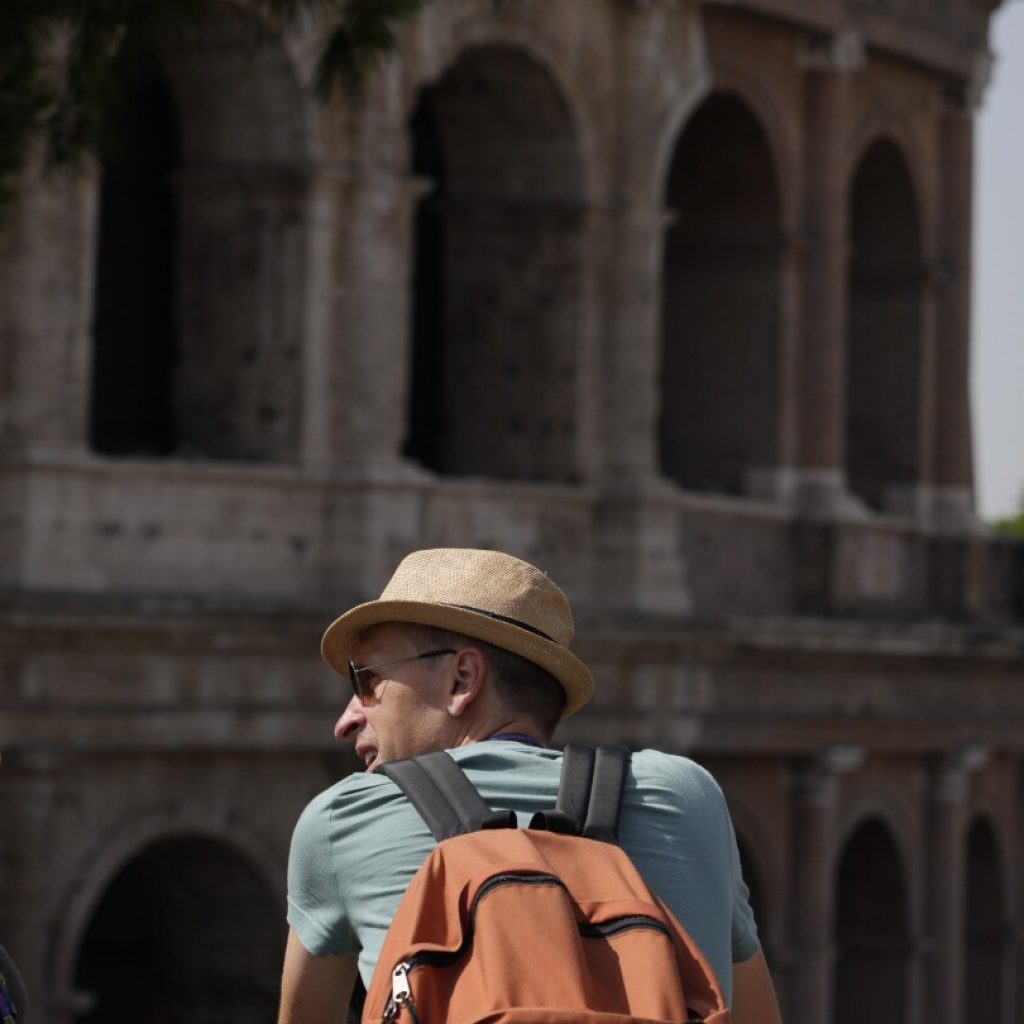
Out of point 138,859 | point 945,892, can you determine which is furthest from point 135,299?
point 945,892

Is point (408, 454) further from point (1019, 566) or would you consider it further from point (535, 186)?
point (1019, 566)

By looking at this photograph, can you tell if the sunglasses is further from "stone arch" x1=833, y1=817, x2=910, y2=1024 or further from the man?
"stone arch" x1=833, y1=817, x2=910, y2=1024

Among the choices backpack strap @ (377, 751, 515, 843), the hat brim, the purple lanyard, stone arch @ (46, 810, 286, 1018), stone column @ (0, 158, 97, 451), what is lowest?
stone arch @ (46, 810, 286, 1018)

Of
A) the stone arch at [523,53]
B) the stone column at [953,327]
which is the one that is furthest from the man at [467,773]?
the stone column at [953,327]

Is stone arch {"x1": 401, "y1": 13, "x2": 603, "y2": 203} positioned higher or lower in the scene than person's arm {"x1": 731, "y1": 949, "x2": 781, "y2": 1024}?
higher

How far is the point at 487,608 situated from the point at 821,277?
60.7 feet

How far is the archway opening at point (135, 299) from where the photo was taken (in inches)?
731

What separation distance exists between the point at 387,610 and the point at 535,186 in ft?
52.7

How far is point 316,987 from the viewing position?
3.81 metres

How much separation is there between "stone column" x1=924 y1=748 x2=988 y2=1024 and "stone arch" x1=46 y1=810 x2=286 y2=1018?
7.08 metres

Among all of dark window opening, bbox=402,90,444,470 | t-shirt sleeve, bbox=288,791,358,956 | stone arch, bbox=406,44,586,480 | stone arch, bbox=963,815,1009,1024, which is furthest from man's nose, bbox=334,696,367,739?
stone arch, bbox=963,815,1009,1024

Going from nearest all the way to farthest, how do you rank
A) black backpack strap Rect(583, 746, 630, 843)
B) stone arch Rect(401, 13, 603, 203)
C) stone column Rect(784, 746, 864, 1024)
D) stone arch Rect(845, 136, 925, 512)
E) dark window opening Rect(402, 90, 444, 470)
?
black backpack strap Rect(583, 746, 630, 843) < stone arch Rect(401, 13, 603, 203) < dark window opening Rect(402, 90, 444, 470) < stone column Rect(784, 746, 864, 1024) < stone arch Rect(845, 136, 925, 512)

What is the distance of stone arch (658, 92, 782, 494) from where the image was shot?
22.0m

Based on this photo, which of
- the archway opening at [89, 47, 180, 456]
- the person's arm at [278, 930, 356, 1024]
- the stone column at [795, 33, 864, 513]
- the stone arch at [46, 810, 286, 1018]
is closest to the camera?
the person's arm at [278, 930, 356, 1024]
